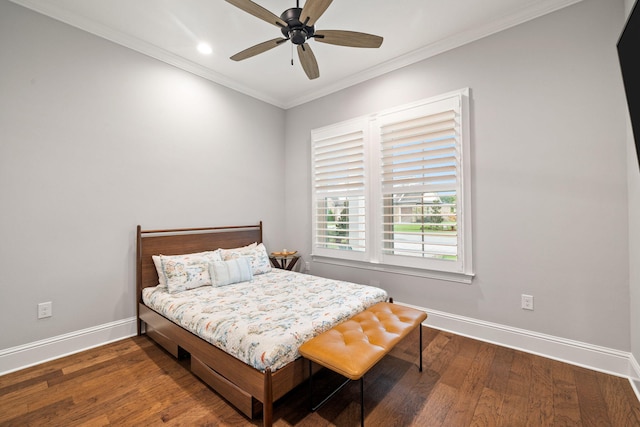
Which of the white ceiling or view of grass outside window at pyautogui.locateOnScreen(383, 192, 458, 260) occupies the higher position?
the white ceiling

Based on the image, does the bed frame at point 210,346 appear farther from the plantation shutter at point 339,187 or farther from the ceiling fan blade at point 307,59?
the ceiling fan blade at point 307,59

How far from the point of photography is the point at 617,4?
6.86ft

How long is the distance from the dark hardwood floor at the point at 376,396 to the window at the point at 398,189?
3.22 feet

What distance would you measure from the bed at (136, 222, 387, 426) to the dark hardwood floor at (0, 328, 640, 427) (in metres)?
0.19

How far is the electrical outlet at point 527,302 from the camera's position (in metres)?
2.43

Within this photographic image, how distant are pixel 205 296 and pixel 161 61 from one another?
2603mm

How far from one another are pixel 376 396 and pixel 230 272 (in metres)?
1.84

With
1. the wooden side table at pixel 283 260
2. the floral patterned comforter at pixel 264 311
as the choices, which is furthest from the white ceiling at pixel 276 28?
the floral patterned comforter at pixel 264 311

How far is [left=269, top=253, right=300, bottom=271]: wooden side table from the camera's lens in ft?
12.8

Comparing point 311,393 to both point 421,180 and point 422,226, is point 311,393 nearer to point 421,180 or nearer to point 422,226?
point 422,226

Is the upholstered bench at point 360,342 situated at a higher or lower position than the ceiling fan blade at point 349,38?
lower

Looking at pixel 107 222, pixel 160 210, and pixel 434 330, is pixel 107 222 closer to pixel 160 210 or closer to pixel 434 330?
pixel 160 210

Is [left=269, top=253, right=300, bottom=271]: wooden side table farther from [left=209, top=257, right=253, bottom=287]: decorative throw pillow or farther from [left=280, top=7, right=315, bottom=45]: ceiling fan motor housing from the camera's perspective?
[left=280, top=7, right=315, bottom=45]: ceiling fan motor housing

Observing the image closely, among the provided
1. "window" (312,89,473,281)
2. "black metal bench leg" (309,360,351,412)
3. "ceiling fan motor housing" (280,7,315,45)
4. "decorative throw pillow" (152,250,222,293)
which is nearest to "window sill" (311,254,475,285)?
"window" (312,89,473,281)
